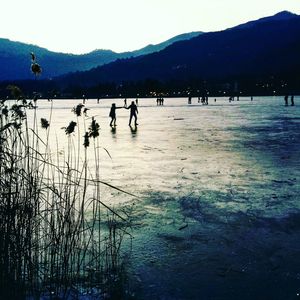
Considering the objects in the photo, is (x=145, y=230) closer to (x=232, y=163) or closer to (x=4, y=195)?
(x=4, y=195)

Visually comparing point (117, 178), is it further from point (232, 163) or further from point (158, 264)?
point (158, 264)

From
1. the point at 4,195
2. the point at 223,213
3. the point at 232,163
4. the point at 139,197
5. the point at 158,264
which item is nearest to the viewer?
the point at 4,195

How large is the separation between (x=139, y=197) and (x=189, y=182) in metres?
1.75

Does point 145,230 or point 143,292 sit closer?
point 143,292

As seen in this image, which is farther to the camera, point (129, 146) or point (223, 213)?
point (129, 146)

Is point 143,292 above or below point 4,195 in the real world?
below

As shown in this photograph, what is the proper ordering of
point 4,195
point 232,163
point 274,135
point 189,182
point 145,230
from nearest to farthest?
point 4,195
point 145,230
point 189,182
point 232,163
point 274,135

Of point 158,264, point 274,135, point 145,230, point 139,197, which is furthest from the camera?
point 274,135

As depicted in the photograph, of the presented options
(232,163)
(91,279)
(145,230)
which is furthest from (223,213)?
(232,163)

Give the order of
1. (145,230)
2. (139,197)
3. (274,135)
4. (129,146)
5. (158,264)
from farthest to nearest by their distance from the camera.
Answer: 1. (274,135)
2. (129,146)
3. (139,197)
4. (145,230)
5. (158,264)

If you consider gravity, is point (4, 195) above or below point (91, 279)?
above

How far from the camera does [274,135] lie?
20.2 metres

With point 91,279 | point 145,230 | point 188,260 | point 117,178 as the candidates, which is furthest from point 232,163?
point 91,279

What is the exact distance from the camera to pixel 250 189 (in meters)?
9.16
